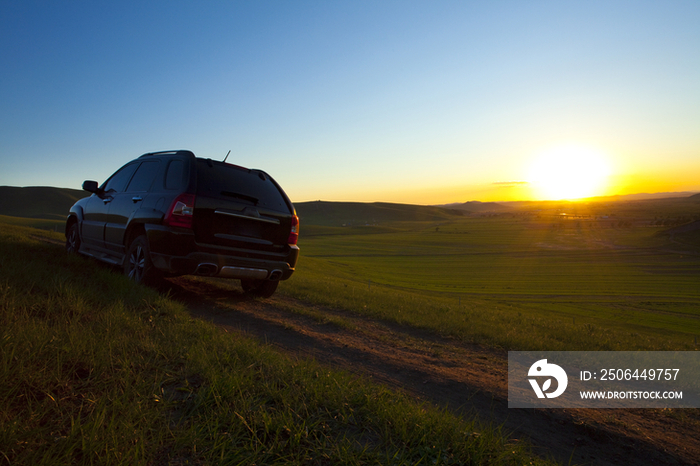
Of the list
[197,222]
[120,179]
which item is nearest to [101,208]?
[120,179]

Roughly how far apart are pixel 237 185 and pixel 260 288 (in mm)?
2222

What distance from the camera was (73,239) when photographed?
29.4ft

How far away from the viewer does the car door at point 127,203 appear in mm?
6641

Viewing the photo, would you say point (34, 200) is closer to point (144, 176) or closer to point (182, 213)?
point (144, 176)

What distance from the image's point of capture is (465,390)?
408cm

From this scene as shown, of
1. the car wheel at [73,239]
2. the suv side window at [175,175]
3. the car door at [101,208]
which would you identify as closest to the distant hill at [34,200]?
the car wheel at [73,239]

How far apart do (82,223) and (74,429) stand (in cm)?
773

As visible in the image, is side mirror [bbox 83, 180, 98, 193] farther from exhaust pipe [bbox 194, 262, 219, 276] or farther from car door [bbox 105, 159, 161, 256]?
exhaust pipe [bbox 194, 262, 219, 276]

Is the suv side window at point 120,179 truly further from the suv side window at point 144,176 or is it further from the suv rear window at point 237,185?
the suv rear window at point 237,185

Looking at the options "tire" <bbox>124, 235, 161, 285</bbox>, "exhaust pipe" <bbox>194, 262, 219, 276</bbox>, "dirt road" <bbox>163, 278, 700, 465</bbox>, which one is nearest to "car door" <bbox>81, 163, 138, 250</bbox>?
"tire" <bbox>124, 235, 161, 285</bbox>

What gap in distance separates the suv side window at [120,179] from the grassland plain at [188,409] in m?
4.12

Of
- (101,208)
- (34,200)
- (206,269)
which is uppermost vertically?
(34,200)

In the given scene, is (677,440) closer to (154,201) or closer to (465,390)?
(465,390)

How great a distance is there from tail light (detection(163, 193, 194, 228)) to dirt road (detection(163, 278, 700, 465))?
133 centimetres
